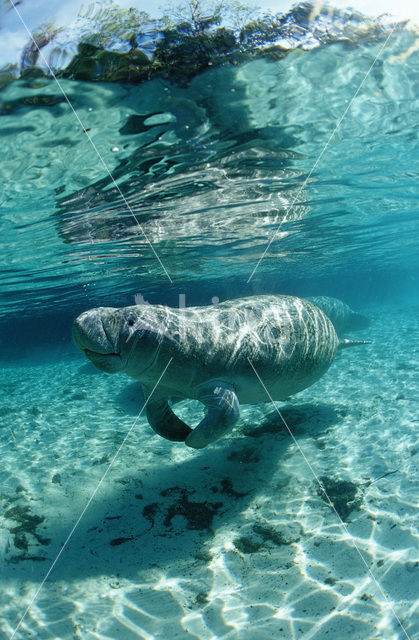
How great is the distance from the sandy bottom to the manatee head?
1.88 metres

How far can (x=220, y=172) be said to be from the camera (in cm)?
904

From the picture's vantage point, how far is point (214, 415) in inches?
154

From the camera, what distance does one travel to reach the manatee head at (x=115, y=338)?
3.40 meters

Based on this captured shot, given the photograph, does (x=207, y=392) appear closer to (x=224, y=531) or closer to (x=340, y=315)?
(x=224, y=531)

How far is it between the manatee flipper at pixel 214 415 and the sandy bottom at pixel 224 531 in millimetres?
1078

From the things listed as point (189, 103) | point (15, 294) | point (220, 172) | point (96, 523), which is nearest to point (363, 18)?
point (189, 103)

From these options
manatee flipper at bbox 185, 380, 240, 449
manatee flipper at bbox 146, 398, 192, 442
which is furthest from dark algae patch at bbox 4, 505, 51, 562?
manatee flipper at bbox 185, 380, 240, 449

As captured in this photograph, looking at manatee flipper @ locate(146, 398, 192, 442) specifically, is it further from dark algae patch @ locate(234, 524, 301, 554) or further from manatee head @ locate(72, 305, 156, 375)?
dark algae patch @ locate(234, 524, 301, 554)

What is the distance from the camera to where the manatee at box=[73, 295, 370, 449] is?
368 centimetres

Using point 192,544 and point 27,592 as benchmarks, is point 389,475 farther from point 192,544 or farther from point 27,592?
point 27,592

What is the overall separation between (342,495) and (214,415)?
1.86 metres

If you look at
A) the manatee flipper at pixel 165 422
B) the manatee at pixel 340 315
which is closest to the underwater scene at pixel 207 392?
the manatee flipper at pixel 165 422

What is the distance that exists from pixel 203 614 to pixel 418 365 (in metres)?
8.95

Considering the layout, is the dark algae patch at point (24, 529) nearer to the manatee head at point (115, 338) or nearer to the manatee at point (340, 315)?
the manatee head at point (115, 338)
